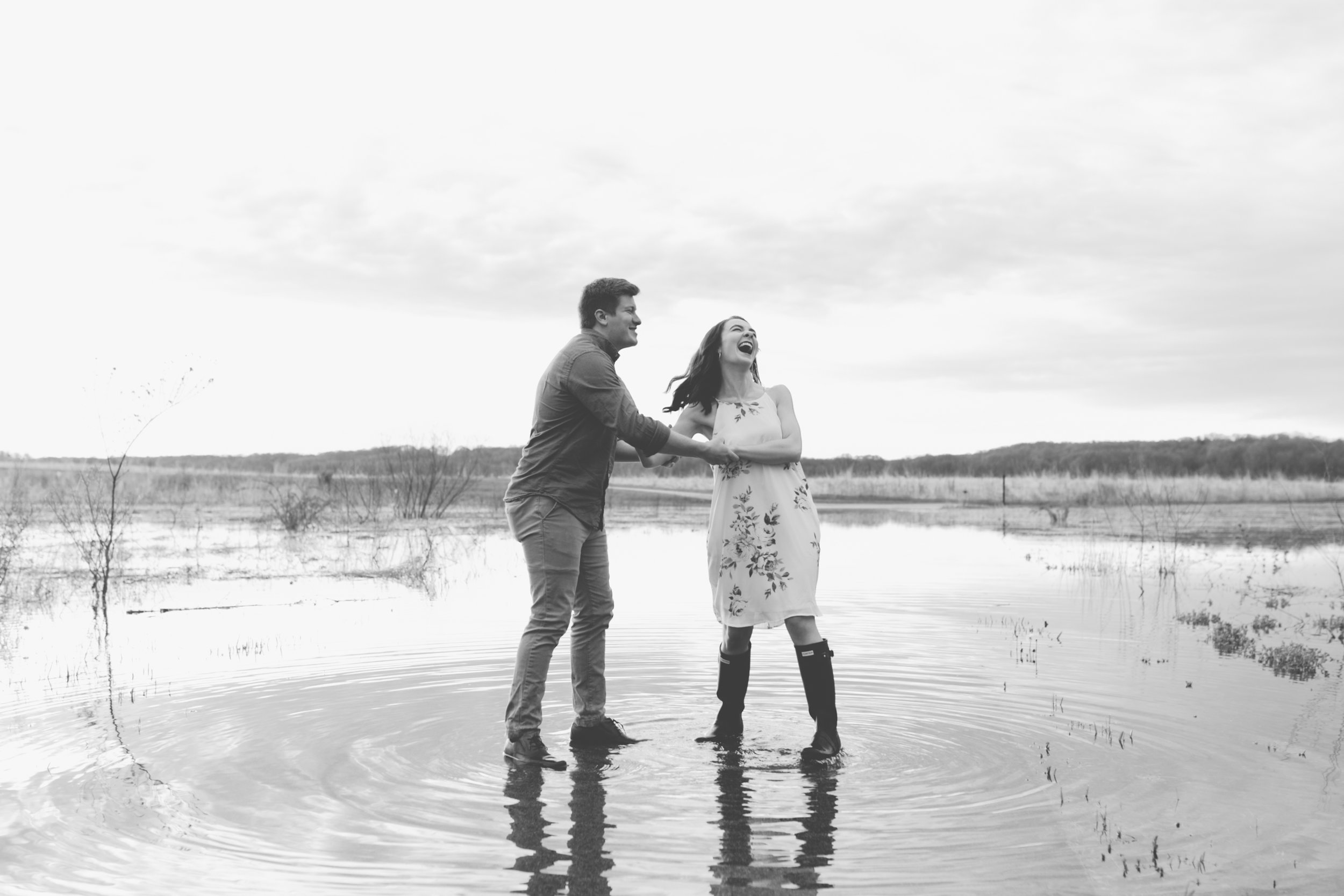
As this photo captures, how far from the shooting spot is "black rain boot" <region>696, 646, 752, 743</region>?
6.07 metres

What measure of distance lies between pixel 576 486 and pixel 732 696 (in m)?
1.38

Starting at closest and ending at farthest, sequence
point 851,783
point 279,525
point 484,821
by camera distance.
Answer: point 484,821 → point 851,783 → point 279,525

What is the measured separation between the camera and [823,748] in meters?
5.53

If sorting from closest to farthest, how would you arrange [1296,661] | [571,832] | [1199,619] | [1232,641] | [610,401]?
[571,832], [610,401], [1296,661], [1232,641], [1199,619]

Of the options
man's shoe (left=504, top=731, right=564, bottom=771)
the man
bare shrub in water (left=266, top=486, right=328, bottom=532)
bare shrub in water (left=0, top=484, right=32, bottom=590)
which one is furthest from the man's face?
bare shrub in water (left=266, top=486, right=328, bottom=532)

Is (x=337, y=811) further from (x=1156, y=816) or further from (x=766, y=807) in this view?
(x=1156, y=816)

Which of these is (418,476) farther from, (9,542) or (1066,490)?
(1066,490)

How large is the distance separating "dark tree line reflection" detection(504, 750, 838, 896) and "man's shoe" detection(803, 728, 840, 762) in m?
0.10

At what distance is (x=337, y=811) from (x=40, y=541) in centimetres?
1622

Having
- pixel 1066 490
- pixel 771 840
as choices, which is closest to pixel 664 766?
pixel 771 840

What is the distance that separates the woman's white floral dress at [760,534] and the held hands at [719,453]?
8 cm

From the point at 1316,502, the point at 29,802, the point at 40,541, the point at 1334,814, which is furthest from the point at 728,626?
the point at 1316,502

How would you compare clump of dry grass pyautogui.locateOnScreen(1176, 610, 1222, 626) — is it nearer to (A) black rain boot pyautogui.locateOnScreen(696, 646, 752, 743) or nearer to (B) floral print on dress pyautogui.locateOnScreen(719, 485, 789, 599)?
(A) black rain boot pyautogui.locateOnScreen(696, 646, 752, 743)

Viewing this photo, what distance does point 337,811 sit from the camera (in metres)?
4.71
